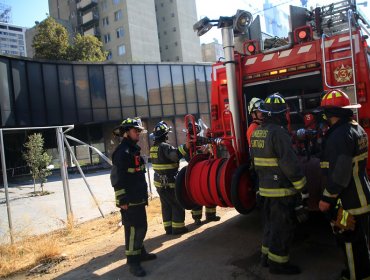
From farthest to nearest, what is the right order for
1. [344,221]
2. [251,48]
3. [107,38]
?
1. [107,38]
2. [251,48]
3. [344,221]

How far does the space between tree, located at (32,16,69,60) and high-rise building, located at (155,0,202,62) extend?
24.5m

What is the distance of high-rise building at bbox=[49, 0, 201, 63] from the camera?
158 ft

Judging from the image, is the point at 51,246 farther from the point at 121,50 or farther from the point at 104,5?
the point at 104,5

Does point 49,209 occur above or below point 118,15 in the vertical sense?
below

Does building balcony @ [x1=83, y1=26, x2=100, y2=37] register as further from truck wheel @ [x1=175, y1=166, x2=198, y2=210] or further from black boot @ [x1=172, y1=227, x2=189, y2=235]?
truck wheel @ [x1=175, y1=166, x2=198, y2=210]

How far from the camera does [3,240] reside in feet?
20.9

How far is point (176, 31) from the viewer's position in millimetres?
55750

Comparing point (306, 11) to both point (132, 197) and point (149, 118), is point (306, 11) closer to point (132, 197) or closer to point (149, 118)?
point (132, 197)

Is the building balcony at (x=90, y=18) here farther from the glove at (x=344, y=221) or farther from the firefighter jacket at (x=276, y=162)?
the glove at (x=344, y=221)

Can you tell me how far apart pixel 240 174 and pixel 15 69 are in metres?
18.0

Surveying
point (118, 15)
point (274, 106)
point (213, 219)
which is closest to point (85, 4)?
point (118, 15)

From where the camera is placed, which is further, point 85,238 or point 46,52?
point 46,52

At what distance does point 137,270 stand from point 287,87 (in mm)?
3509

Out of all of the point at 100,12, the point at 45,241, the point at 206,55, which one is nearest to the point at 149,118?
the point at 45,241
